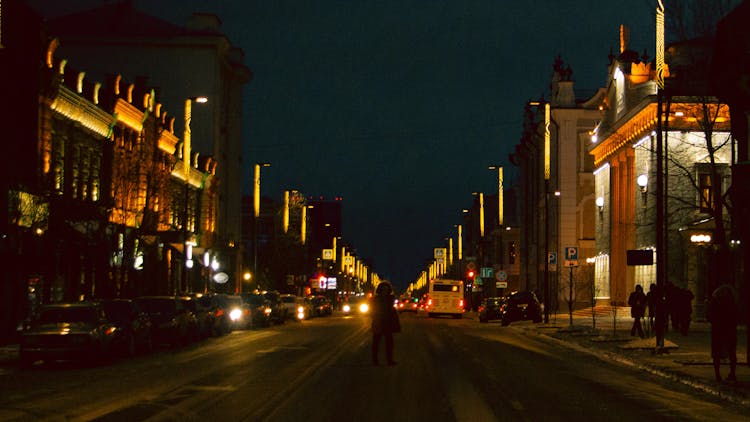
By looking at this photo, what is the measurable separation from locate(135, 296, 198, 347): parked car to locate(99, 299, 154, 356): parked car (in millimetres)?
2014

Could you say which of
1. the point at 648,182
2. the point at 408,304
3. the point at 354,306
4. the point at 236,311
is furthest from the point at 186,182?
the point at 354,306

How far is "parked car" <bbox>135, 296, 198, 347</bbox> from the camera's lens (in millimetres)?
34031

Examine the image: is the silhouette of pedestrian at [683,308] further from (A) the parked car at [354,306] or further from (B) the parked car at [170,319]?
(A) the parked car at [354,306]

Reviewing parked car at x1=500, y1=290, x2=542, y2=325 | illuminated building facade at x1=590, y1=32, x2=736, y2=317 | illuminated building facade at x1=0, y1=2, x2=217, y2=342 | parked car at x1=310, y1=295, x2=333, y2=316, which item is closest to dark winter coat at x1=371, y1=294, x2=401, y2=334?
illuminated building facade at x1=0, y1=2, x2=217, y2=342

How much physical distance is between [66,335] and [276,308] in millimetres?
32791

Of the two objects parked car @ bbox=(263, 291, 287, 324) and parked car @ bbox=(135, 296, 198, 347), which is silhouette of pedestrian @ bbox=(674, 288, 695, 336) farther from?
parked car @ bbox=(263, 291, 287, 324)

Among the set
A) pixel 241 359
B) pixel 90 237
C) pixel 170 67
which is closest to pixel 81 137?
pixel 90 237

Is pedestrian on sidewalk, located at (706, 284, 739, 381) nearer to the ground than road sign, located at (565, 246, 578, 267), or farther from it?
nearer to the ground

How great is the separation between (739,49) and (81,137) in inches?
1232

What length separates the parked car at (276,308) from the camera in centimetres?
5797

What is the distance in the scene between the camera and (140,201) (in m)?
57.3

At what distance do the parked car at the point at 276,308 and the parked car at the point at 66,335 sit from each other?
29368 millimetres

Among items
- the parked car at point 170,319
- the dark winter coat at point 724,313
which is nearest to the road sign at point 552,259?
the parked car at point 170,319

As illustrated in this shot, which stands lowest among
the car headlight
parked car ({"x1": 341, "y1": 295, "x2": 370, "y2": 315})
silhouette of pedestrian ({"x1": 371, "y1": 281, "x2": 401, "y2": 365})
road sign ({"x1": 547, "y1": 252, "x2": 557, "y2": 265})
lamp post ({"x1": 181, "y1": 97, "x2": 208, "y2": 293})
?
parked car ({"x1": 341, "y1": 295, "x2": 370, "y2": 315})
